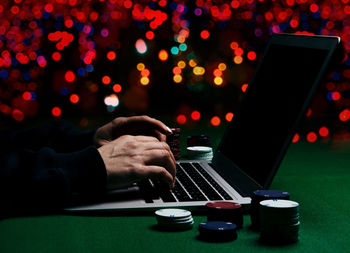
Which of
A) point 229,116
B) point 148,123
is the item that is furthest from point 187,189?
point 229,116

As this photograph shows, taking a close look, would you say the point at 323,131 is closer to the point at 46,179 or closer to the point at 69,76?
the point at 46,179

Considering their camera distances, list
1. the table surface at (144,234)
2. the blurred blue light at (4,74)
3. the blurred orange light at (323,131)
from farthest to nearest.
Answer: the blurred blue light at (4,74) < the blurred orange light at (323,131) < the table surface at (144,234)

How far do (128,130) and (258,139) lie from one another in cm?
42

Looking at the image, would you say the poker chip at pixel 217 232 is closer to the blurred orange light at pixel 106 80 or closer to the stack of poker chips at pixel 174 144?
the stack of poker chips at pixel 174 144

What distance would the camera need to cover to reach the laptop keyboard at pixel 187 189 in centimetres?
122

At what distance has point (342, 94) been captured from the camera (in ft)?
14.0

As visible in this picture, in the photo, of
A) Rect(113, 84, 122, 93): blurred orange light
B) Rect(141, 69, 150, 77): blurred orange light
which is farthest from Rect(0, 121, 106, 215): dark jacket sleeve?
Rect(141, 69, 150, 77): blurred orange light

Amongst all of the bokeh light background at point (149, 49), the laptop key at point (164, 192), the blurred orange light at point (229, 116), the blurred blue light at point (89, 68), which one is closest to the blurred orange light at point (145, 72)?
the bokeh light background at point (149, 49)

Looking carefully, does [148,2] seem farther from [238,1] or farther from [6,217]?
[6,217]

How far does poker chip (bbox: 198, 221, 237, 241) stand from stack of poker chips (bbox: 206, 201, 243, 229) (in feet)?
0.14

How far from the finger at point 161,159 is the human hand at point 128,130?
1.13 ft

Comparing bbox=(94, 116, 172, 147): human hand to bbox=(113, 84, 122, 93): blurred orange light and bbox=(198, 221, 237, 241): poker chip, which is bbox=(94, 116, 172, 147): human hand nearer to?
bbox=(198, 221, 237, 241): poker chip

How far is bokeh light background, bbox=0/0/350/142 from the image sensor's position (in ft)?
13.7

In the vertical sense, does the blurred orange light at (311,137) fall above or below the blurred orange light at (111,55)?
below
